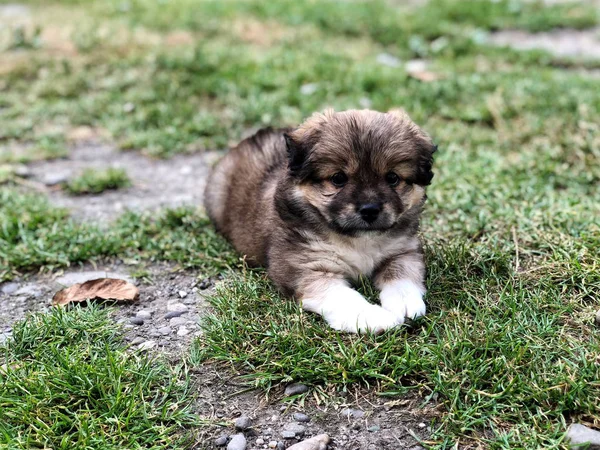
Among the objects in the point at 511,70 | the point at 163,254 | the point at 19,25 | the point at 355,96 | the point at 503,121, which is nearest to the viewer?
the point at 163,254

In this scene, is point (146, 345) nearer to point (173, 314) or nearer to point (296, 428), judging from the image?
point (173, 314)

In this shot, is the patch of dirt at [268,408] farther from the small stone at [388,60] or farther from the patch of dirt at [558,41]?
the patch of dirt at [558,41]

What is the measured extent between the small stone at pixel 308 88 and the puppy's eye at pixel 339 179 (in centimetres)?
409

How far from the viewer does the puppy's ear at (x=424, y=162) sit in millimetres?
3857

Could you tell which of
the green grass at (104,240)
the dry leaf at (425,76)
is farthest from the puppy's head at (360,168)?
the dry leaf at (425,76)

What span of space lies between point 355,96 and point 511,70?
7.19 feet

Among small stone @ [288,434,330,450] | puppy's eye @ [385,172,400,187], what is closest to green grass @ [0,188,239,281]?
puppy's eye @ [385,172,400,187]

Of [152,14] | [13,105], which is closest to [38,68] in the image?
[13,105]

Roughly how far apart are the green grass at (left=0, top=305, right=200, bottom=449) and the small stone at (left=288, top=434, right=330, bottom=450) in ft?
1.66

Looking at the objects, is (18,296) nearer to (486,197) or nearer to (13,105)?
(486,197)

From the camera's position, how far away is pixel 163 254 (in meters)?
4.87

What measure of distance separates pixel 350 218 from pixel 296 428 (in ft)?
3.81

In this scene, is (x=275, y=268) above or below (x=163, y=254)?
above

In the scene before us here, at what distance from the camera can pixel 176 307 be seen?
13.6ft
